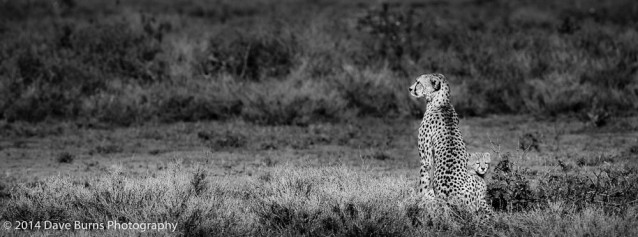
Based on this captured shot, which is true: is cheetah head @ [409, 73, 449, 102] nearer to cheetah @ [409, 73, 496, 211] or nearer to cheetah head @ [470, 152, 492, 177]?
A: cheetah @ [409, 73, 496, 211]

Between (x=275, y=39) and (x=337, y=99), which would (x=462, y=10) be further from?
(x=337, y=99)

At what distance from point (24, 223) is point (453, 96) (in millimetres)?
9220

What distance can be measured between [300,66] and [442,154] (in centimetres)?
978

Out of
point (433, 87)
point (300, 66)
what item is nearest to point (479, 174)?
point (433, 87)

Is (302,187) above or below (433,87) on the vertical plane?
below

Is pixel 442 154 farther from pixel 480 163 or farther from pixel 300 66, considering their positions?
pixel 300 66

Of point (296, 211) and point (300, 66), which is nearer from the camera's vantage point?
point (296, 211)

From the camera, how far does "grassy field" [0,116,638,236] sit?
25.2 ft

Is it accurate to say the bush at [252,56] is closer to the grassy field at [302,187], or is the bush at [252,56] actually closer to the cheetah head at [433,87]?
the grassy field at [302,187]

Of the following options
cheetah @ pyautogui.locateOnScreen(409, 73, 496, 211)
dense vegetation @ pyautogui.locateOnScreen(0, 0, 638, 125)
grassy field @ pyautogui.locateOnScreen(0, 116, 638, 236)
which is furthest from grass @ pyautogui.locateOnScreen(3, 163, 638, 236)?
dense vegetation @ pyautogui.locateOnScreen(0, 0, 638, 125)

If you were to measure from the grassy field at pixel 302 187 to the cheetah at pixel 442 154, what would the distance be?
0.54 ft

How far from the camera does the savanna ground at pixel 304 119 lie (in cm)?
798

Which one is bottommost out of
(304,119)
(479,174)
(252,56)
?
(304,119)

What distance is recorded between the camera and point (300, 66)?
17141 millimetres
